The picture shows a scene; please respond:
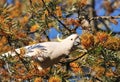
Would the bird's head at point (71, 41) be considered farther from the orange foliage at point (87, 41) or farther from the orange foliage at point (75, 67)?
the orange foliage at point (75, 67)

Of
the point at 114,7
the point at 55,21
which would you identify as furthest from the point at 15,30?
the point at 114,7

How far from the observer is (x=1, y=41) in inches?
68.4

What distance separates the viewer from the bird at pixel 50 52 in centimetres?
150

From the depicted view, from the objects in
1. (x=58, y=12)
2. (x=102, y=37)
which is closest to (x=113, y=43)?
(x=102, y=37)

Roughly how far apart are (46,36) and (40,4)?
0.16 meters

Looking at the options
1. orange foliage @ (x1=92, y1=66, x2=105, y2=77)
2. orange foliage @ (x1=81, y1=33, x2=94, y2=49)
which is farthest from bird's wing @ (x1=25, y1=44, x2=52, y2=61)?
orange foliage @ (x1=92, y1=66, x2=105, y2=77)

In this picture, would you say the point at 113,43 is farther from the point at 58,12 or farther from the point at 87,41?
the point at 58,12

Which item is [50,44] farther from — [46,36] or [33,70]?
[46,36]

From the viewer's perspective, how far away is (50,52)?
4.93ft

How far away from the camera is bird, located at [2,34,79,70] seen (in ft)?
4.92

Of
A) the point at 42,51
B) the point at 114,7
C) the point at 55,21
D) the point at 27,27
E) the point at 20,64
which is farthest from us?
the point at 114,7

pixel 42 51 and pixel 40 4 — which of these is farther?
pixel 40 4

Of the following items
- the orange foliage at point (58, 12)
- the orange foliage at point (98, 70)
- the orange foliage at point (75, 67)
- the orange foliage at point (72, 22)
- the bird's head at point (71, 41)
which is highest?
the orange foliage at point (58, 12)

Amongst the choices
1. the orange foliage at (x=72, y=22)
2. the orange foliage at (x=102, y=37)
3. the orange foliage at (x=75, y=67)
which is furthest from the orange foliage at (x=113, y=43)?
the orange foliage at (x=72, y=22)
